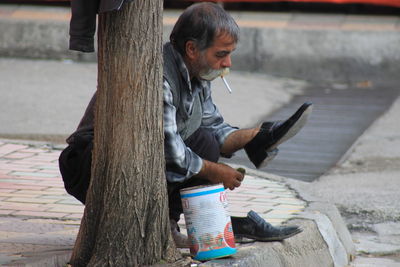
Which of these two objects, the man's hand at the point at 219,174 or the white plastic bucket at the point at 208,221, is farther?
the man's hand at the point at 219,174

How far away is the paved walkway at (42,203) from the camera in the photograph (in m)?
3.88

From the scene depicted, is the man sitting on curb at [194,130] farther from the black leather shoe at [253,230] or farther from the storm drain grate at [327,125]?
the storm drain grate at [327,125]

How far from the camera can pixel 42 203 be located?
4691 millimetres

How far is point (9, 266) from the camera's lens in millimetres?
3404

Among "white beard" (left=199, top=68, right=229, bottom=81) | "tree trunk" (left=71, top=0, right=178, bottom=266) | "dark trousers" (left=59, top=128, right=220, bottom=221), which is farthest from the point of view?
"white beard" (left=199, top=68, right=229, bottom=81)

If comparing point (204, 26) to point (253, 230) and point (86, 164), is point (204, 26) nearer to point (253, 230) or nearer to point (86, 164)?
point (86, 164)

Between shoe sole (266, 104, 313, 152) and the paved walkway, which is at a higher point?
shoe sole (266, 104, 313, 152)

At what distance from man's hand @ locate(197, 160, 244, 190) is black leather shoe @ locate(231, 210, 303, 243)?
0.30 meters

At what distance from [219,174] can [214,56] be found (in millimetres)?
497

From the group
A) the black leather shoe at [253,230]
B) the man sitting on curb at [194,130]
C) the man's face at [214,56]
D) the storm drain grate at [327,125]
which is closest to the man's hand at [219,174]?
the man sitting on curb at [194,130]

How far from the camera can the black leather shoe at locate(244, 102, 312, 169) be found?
381 cm

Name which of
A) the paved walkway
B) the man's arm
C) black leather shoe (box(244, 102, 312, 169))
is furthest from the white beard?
the paved walkway

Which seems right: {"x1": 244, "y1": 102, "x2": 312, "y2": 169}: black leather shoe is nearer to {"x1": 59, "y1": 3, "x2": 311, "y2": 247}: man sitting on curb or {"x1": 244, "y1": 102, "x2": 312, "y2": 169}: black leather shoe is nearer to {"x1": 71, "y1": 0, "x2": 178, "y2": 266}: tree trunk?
{"x1": 59, "y1": 3, "x2": 311, "y2": 247}: man sitting on curb

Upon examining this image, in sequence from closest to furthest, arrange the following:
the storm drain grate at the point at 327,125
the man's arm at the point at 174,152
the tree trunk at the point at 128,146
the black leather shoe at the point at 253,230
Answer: the tree trunk at the point at 128,146 < the man's arm at the point at 174,152 < the black leather shoe at the point at 253,230 < the storm drain grate at the point at 327,125
